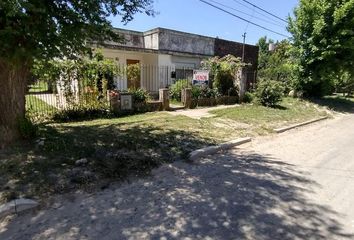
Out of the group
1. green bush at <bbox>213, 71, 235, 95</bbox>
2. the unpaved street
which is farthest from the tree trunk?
green bush at <bbox>213, 71, 235, 95</bbox>

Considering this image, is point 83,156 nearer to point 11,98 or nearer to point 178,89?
point 11,98

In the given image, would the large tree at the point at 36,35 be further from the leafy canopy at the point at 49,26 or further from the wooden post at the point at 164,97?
the wooden post at the point at 164,97

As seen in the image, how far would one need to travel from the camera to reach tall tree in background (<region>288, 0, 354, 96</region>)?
15.9 m

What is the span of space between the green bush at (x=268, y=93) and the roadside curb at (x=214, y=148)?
21.8 ft

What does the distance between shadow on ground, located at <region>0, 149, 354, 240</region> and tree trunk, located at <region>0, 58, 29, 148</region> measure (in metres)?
2.74

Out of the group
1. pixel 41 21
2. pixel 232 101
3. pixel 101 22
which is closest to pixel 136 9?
pixel 101 22

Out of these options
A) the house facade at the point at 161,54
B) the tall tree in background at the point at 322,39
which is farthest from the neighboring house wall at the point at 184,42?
the tall tree in background at the point at 322,39

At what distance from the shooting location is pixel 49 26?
17.6 ft

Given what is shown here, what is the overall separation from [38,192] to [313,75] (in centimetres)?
1680

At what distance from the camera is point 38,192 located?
4402mm

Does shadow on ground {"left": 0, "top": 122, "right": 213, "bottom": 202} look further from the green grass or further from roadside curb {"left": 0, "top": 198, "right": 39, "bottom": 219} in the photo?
the green grass

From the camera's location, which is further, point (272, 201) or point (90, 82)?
point (90, 82)

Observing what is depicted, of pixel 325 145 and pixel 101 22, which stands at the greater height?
pixel 101 22

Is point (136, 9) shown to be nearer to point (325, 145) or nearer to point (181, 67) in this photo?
point (325, 145)
